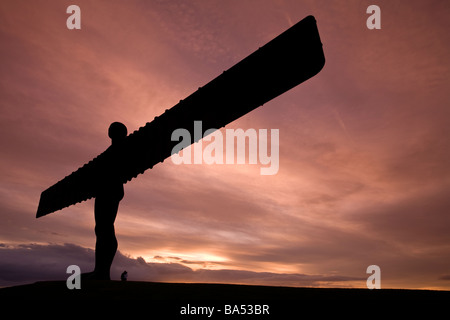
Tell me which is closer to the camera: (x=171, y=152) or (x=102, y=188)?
(x=171, y=152)

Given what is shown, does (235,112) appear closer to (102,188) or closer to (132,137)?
(132,137)

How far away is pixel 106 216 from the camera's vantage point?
6.22 meters

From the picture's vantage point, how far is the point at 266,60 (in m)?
3.79

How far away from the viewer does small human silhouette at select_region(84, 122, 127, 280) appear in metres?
6.06

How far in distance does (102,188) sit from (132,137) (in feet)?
4.67

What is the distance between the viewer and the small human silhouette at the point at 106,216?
6062 mm

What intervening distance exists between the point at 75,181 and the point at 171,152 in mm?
3448
